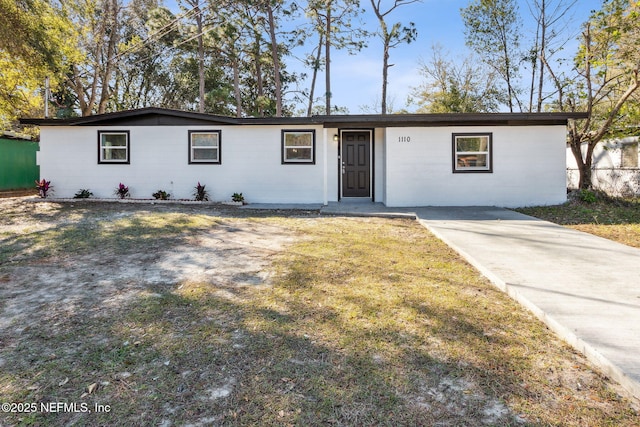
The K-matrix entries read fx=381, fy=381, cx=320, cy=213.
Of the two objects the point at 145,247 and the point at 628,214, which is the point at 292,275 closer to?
the point at 145,247

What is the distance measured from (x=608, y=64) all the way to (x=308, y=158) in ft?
27.3

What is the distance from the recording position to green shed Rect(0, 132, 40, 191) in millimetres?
13812

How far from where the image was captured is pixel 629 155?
1388cm

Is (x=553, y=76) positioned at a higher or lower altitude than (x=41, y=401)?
higher

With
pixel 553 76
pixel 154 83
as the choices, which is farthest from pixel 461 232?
pixel 154 83

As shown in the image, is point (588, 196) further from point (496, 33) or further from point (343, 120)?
point (496, 33)

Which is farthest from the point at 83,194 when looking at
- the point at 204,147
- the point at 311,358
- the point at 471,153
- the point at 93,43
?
the point at 93,43

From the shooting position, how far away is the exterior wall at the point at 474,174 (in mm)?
9812

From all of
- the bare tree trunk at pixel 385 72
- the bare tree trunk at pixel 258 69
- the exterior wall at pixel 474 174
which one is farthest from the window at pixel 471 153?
the bare tree trunk at pixel 258 69

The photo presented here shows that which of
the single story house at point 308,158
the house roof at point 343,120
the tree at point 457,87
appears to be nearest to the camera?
the house roof at point 343,120

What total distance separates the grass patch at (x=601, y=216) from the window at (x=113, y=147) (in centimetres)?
1086

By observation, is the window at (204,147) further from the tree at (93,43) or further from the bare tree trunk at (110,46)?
the bare tree trunk at (110,46)

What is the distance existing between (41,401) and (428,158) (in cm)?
944

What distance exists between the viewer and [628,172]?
43.8ft
